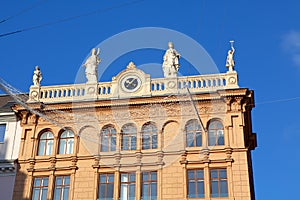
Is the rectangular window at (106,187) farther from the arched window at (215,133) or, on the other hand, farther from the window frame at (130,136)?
the arched window at (215,133)

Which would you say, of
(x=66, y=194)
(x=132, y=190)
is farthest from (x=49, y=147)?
(x=132, y=190)

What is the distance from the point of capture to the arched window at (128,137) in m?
36.5

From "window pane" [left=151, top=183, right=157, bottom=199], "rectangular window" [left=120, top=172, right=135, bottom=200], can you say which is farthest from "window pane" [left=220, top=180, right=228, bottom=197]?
"rectangular window" [left=120, top=172, right=135, bottom=200]

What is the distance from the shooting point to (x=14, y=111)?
38.7 metres

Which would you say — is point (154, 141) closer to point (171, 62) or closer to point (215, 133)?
point (215, 133)

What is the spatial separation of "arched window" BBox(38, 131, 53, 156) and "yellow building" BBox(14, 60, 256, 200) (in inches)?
1.9

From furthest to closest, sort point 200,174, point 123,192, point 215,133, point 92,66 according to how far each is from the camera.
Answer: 1. point 92,66
2. point 215,133
3. point 123,192
4. point 200,174

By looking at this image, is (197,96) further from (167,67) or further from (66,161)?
(66,161)

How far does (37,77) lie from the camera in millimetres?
39938

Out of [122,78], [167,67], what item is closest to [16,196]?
[122,78]

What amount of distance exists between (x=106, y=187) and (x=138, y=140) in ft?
12.6

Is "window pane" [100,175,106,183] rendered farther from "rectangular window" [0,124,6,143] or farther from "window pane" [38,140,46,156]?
"rectangular window" [0,124,6,143]

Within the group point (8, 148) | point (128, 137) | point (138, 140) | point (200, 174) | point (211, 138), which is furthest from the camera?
point (8, 148)

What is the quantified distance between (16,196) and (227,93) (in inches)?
614
